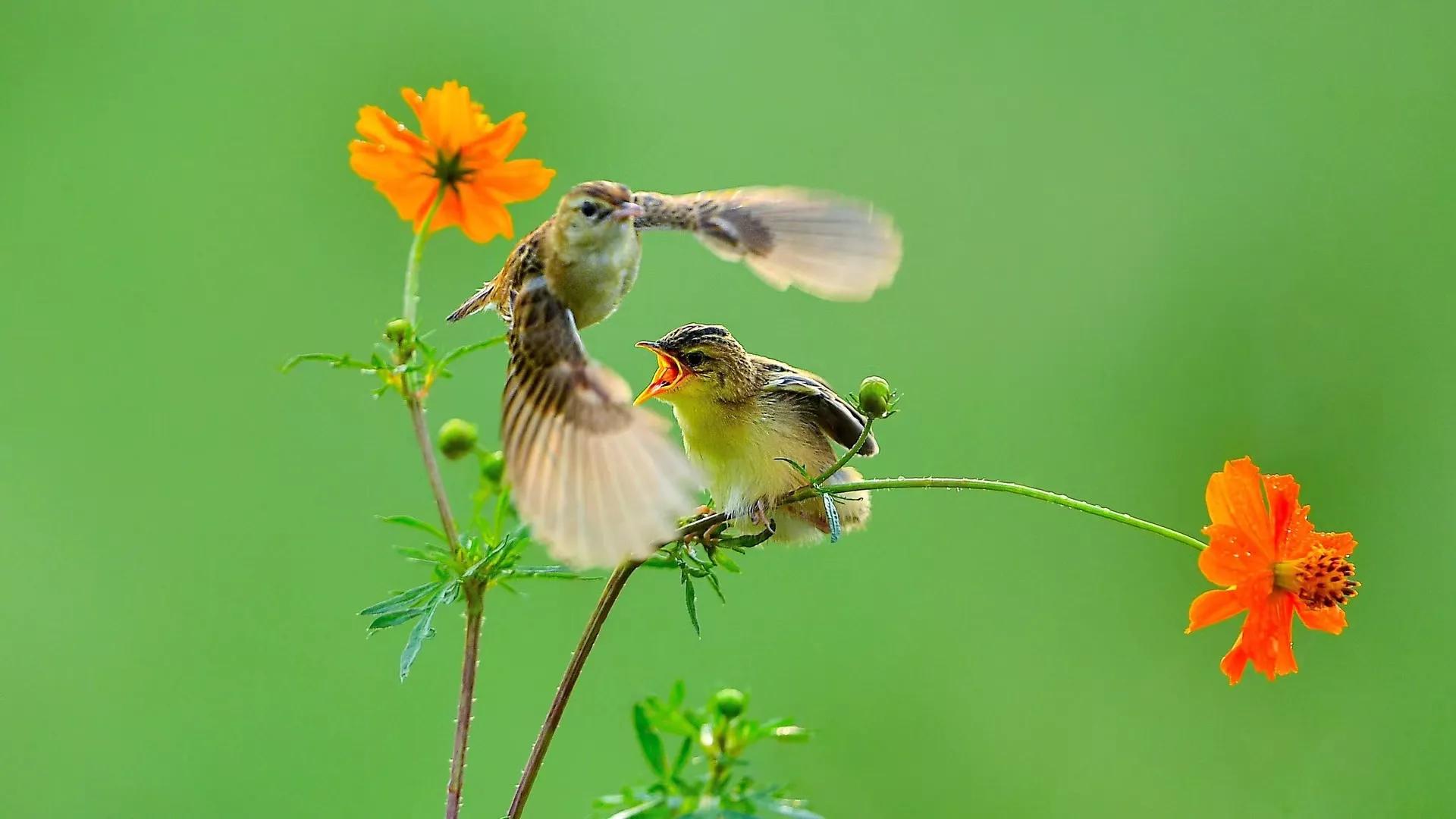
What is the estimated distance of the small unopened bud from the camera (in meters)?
1.30

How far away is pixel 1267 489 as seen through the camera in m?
1.14

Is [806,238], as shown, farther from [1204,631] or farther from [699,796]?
[1204,631]

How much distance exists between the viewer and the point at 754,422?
1.39m

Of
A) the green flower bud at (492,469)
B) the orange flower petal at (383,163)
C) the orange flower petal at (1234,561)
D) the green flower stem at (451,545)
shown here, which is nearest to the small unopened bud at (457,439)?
the green flower bud at (492,469)

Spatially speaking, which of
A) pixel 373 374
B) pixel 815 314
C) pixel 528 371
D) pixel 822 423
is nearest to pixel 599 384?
pixel 528 371

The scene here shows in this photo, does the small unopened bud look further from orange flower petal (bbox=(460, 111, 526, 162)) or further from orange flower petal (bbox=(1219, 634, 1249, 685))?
orange flower petal (bbox=(1219, 634, 1249, 685))

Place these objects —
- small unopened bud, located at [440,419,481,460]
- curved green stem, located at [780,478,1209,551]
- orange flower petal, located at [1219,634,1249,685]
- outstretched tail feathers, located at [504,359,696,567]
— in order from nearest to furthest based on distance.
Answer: outstretched tail feathers, located at [504,359,696,567]
curved green stem, located at [780,478,1209,551]
orange flower petal, located at [1219,634,1249,685]
small unopened bud, located at [440,419,481,460]

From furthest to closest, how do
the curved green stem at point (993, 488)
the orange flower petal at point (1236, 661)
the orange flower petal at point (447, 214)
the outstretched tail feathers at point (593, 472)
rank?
the orange flower petal at point (447, 214) → the orange flower petal at point (1236, 661) → the curved green stem at point (993, 488) → the outstretched tail feathers at point (593, 472)

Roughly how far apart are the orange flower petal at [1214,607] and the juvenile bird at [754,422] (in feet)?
1.18

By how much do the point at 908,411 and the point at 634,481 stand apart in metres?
2.55

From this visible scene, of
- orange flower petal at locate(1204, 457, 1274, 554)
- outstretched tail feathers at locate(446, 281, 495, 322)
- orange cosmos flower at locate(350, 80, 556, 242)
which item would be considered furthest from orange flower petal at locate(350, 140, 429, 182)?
orange flower petal at locate(1204, 457, 1274, 554)

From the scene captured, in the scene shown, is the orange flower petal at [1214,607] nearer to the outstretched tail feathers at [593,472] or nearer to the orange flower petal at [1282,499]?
the orange flower petal at [1282,499]

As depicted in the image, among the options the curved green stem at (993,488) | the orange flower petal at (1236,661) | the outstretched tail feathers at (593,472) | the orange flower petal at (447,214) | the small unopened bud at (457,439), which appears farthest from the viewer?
the small unopened bud at (457,439)

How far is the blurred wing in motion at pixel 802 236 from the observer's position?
1156 mm
